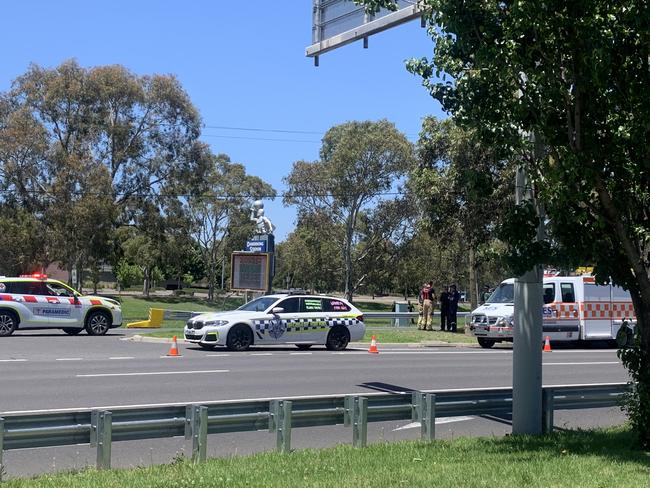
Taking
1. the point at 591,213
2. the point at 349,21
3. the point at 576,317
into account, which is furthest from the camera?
the point at 576,317

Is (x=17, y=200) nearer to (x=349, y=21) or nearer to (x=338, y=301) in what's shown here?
(x=338, y=301)

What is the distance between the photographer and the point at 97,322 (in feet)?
84.5

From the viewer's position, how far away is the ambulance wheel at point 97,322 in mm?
25609

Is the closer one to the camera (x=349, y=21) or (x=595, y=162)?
(x=595, y=162)

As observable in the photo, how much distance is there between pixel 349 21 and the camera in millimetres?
13109

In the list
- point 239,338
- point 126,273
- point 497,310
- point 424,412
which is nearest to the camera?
point 424,412

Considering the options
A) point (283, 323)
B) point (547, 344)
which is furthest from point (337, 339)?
point (547, 344)

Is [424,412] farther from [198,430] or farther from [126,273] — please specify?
[126,273]

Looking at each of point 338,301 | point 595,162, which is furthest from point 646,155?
point 338,301

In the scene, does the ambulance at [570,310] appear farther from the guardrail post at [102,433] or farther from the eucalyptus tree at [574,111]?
the guardrail post at [102,433]

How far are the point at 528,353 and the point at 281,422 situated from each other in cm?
315

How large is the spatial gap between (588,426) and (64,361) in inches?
428

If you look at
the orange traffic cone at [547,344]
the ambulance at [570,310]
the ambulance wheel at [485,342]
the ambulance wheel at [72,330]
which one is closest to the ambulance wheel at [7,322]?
the ambulance wheel at [72,330]

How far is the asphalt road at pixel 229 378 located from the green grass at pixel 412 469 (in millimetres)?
1255
